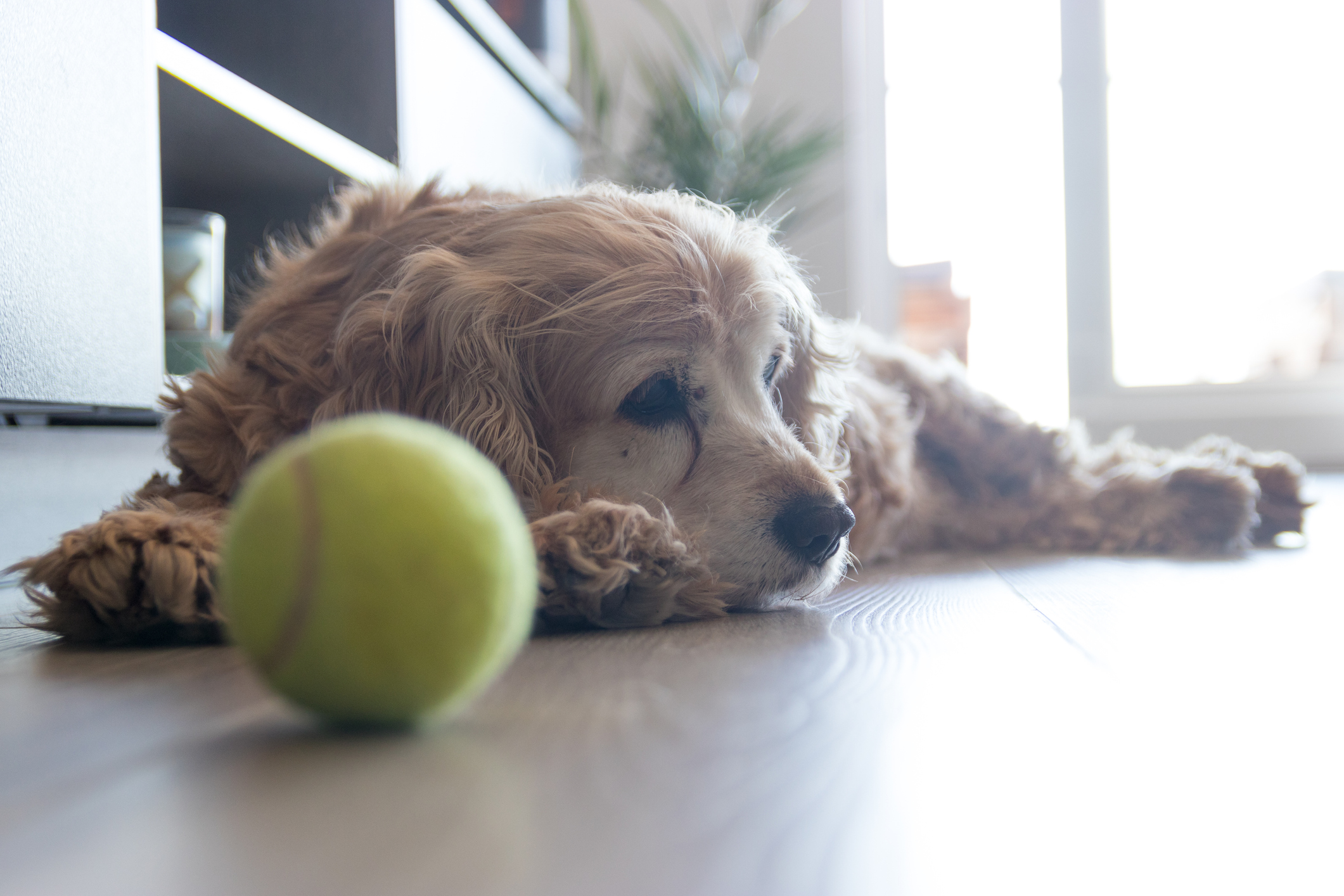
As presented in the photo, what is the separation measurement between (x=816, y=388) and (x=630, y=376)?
45cm

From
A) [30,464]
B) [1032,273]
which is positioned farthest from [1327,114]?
[30,464]

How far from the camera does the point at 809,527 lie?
1.25 metres

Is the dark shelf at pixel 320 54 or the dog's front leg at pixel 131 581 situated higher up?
the dark shelf at pixel 320 54

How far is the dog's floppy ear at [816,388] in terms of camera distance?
1.62 metres

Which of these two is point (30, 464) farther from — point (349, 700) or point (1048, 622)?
point (1048, 622)

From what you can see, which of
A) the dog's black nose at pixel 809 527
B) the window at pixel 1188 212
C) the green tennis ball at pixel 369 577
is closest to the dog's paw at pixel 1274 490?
the dog's black nose at pixel 809 527

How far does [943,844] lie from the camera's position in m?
0.53

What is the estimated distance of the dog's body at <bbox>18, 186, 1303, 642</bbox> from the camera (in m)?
1.10

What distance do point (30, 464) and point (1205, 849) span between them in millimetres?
1763

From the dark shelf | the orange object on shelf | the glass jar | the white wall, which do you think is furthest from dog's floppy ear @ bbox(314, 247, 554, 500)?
the orange object on shelf

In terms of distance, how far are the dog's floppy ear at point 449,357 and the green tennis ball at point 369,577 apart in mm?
609

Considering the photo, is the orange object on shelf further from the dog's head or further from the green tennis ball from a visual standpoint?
the green tennis ball

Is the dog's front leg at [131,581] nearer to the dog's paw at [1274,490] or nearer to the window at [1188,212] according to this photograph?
the dog's paw at [1274,490]

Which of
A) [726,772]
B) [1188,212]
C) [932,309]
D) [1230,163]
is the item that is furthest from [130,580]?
[1230,163]
